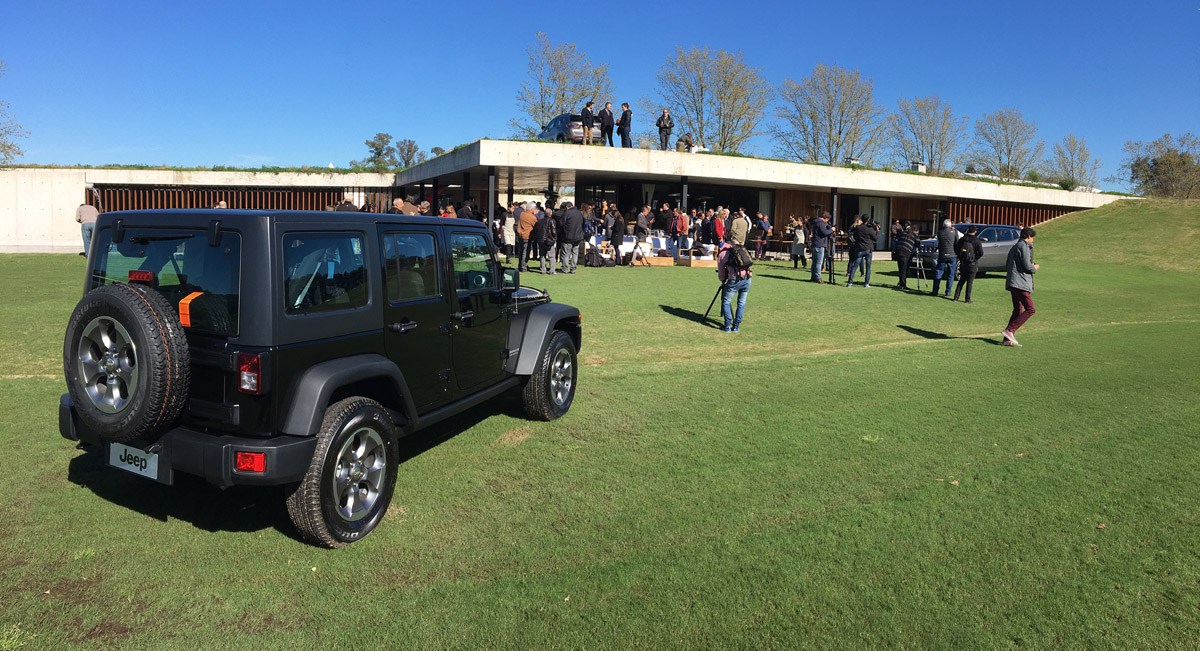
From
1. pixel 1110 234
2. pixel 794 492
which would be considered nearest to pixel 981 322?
pixel 794 492

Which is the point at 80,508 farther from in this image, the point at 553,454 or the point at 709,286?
the point at 709,286

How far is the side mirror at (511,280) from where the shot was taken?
242 inches

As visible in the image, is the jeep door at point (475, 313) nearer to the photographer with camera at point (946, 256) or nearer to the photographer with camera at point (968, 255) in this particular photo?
the photographer with camera at point (968, 255)

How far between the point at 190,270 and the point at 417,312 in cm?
133

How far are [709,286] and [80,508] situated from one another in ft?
48.9

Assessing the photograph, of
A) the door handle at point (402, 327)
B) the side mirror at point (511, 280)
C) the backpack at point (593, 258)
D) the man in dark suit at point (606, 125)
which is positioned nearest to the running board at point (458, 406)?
the door handle at point (402, 327)

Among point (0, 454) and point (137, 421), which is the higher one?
point (137, 421)

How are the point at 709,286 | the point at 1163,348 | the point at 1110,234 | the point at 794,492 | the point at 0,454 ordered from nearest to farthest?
the point at 794,492
the point at 0,454
the point at 1163,348
the point at 709,286
the point at 1110,234

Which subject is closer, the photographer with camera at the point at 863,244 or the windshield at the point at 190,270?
the windshield at the point at 190,270

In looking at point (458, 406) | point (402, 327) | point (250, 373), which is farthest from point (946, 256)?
point (250, 373)

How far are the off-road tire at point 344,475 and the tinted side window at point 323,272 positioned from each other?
0.57 m

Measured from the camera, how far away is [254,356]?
3.76 meters

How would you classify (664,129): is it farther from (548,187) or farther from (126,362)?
(126,362)

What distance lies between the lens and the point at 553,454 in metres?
5.78
